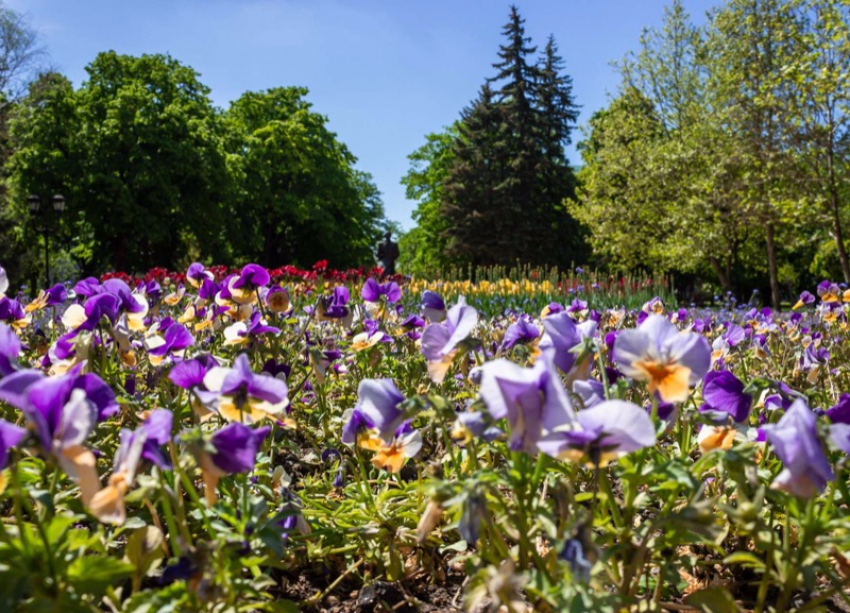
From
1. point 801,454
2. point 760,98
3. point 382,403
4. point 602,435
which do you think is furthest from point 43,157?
point 801,454

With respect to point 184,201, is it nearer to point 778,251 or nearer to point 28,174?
point 28,174

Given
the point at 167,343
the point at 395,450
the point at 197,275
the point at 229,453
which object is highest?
the point at 197,275

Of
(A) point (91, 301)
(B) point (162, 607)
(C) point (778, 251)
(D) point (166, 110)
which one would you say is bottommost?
(B) point (162, 607)

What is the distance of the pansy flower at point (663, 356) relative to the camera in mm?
1259

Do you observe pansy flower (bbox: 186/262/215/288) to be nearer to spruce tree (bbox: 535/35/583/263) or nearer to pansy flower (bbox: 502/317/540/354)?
pansy flower (bbox: 502/317/540/354)

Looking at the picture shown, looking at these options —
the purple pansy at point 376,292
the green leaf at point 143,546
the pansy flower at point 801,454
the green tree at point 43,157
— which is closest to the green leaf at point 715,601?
the pansy flower at point 801,454

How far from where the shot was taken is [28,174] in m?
27.8

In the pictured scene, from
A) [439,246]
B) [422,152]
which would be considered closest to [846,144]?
[439,246]

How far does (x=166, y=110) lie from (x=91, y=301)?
30.4 metres

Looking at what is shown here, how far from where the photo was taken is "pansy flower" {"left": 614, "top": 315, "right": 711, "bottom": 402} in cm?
126

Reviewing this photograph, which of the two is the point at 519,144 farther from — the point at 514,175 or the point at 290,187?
the point at 290,187

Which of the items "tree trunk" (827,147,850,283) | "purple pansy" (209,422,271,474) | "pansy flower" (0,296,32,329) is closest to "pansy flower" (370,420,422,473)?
"purple pansy" (209,422,271,474)

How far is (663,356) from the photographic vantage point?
1.28m

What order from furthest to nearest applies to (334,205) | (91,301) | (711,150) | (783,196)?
(334,205)
(711,150)
(783,196)
(91,301)
